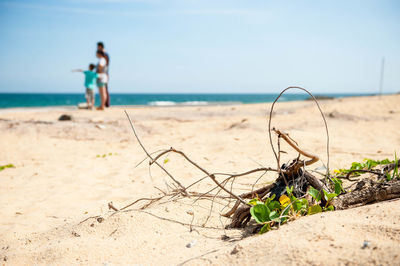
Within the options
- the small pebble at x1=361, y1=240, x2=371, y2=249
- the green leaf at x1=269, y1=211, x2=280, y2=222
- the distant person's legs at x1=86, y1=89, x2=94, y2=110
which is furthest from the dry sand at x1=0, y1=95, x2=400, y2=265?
the distant person's legs at x1=86, y1=89, x2=94, y2=110

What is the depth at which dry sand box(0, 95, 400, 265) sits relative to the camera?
49.8 inches

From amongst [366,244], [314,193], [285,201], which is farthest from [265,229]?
[366,244]

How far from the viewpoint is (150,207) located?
6.95ft

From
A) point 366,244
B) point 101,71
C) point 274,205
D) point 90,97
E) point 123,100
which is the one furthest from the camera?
point 123,100

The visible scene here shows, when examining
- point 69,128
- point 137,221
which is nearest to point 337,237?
point 137,221

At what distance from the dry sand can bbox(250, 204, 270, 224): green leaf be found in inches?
4.8

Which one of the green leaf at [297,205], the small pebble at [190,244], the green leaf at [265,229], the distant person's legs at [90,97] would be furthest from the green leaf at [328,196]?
the distant person's legs at [90,97]

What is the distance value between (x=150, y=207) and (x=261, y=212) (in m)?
0.90

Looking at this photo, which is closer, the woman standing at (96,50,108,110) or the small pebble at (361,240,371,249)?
the small pebble at (361,240,371,249)

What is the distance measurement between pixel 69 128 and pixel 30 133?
68 cm

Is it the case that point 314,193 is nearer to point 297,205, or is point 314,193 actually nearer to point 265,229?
point 297,205

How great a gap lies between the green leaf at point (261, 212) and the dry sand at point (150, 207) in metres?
0.12

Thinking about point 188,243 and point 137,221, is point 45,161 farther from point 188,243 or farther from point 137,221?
point 188,243

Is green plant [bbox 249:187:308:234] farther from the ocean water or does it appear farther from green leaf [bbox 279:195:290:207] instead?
the ocean water
